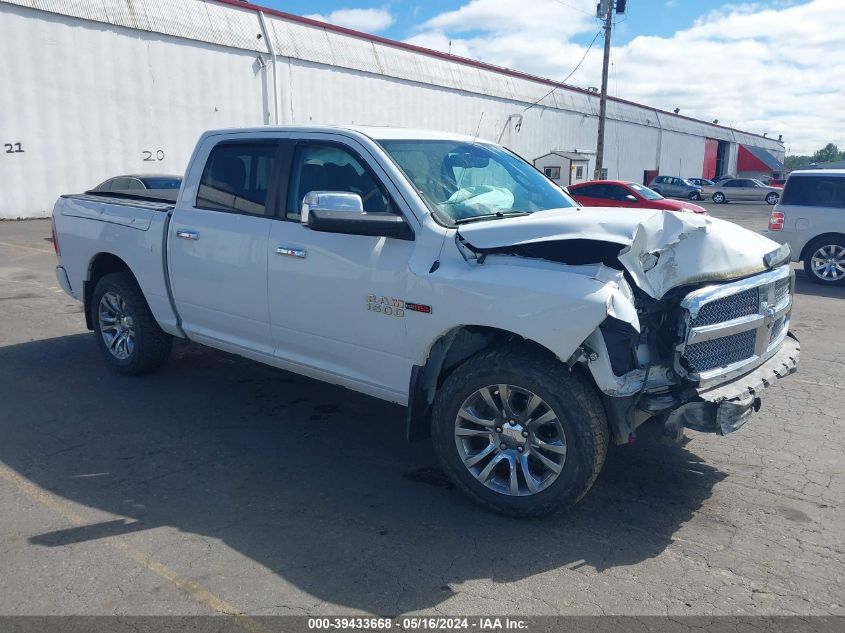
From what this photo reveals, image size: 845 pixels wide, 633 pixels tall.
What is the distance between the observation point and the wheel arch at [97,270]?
20.3ft

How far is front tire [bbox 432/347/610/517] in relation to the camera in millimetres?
3523

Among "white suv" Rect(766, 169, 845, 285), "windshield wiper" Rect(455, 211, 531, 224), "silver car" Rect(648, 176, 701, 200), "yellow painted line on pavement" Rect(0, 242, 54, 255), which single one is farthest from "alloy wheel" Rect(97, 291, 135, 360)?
"silver car" Rect(648, 176, 701, 200)

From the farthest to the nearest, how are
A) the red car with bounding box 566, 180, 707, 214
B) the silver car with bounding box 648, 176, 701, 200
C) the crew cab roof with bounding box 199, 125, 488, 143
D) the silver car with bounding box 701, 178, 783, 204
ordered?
the silver car with bounding box 648, 176, 701, 200 < the silver car with bounding box 701, 178, 783, 204 < the red car with bounding box 566, 180, 707, 214 < the crew cab roof with bounding box 199, 125, 488, 143

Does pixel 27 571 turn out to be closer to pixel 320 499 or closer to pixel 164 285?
pixel 320 499

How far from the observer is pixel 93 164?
22.2 metres

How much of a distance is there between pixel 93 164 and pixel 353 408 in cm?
2022

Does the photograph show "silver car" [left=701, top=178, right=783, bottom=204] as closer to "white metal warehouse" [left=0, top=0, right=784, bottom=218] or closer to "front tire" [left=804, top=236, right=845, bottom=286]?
"white metal warehouse" [left=0, top=0, right=784, bottom=218]

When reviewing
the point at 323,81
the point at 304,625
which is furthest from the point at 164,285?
the point at 323,81

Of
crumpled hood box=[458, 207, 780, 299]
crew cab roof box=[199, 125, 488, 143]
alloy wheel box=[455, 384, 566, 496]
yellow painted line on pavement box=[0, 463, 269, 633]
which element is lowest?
yellow painted line on pavement box=[0, 463, 269, 633]

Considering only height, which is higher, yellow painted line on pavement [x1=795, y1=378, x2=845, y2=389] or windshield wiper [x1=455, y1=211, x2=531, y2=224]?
windshield wiper [x1=455, y1=211, x2=531, y2=224]

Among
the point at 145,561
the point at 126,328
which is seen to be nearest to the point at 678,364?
the point at 145,561

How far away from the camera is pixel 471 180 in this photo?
4.56 m

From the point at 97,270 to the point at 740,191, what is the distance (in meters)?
41.4

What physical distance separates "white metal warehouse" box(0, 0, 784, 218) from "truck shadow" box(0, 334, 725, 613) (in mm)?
17610
